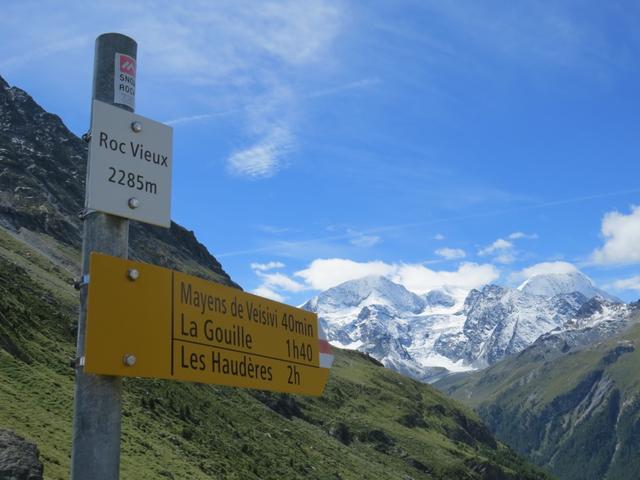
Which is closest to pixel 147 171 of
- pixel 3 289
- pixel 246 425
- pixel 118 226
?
pixel 118 226

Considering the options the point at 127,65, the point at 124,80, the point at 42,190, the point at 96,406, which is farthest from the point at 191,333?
the point at 42,190

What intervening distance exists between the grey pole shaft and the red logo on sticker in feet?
4.66

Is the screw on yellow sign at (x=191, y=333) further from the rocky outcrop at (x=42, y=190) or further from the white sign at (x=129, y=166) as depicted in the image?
the rocky outcrop at (x=42, y=190)

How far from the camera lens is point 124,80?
625 centimetres

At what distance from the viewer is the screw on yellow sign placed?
5430mm

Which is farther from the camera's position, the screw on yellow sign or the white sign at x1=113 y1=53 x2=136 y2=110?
the white sign at x1=113 y1=53 x2=136 y2=110

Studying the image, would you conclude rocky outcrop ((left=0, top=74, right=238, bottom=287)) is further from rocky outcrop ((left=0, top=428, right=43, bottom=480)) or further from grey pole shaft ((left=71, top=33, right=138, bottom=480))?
grey pole shaft ((left=71, top=33, right=138, bottom=480))

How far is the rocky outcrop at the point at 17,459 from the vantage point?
14836 millimetres

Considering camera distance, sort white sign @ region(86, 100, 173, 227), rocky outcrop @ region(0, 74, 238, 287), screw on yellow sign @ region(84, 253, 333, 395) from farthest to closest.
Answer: rocky outcrop @ region(0, 74, 238, 287), white sign @ region(86, 100, 173, 227), screw on yellow sign @ region(84, 253, 333, 395)

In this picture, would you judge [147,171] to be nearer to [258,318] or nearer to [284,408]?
[258,318]

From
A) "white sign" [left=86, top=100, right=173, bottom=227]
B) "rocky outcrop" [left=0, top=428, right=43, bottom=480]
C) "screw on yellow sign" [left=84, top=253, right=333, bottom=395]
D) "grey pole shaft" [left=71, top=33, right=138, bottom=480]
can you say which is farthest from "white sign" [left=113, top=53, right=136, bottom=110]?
"rocky outcrop" [left=0, top=428, right=43, bottom=480]

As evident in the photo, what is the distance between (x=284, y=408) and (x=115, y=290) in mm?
109583

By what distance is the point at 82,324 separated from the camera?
17.7 ft

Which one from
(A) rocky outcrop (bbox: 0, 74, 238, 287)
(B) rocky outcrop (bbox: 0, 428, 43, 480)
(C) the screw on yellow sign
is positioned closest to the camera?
(C) the screw on yellow sign
